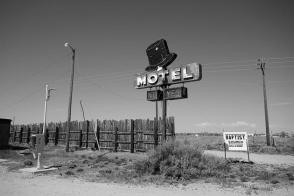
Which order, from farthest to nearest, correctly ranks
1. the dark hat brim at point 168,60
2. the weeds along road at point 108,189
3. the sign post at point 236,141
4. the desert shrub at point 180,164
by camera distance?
1. the dark hat brim at point 168,60
2. the sign post at point 236,141
3. the desert shrub at point 180,164
4. the weeds along road at point 108,189

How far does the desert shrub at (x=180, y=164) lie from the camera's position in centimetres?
866

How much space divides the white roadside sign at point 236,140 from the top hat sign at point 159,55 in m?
5.47

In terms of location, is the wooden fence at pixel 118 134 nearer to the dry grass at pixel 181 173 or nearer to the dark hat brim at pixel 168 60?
the dark hat brim at pixel 168 60

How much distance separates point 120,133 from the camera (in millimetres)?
18844

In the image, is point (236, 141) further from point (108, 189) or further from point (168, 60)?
point (108, 189)

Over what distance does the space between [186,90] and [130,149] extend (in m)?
6.73

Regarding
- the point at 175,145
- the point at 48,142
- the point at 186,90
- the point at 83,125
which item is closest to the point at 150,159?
the point at 175,145

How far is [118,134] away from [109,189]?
40.1 feet

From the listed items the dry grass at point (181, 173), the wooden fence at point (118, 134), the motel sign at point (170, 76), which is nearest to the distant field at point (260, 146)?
the dry grass at point (181, 173)

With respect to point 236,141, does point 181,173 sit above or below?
below

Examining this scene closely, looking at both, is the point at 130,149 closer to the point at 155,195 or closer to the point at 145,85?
the point at 145,85

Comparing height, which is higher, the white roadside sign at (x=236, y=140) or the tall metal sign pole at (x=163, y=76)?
the tall metal sign pole at (x=163, y=76)

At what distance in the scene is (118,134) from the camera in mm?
19016

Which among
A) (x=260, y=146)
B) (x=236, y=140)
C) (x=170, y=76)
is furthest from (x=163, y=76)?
(x=260, y=146)
